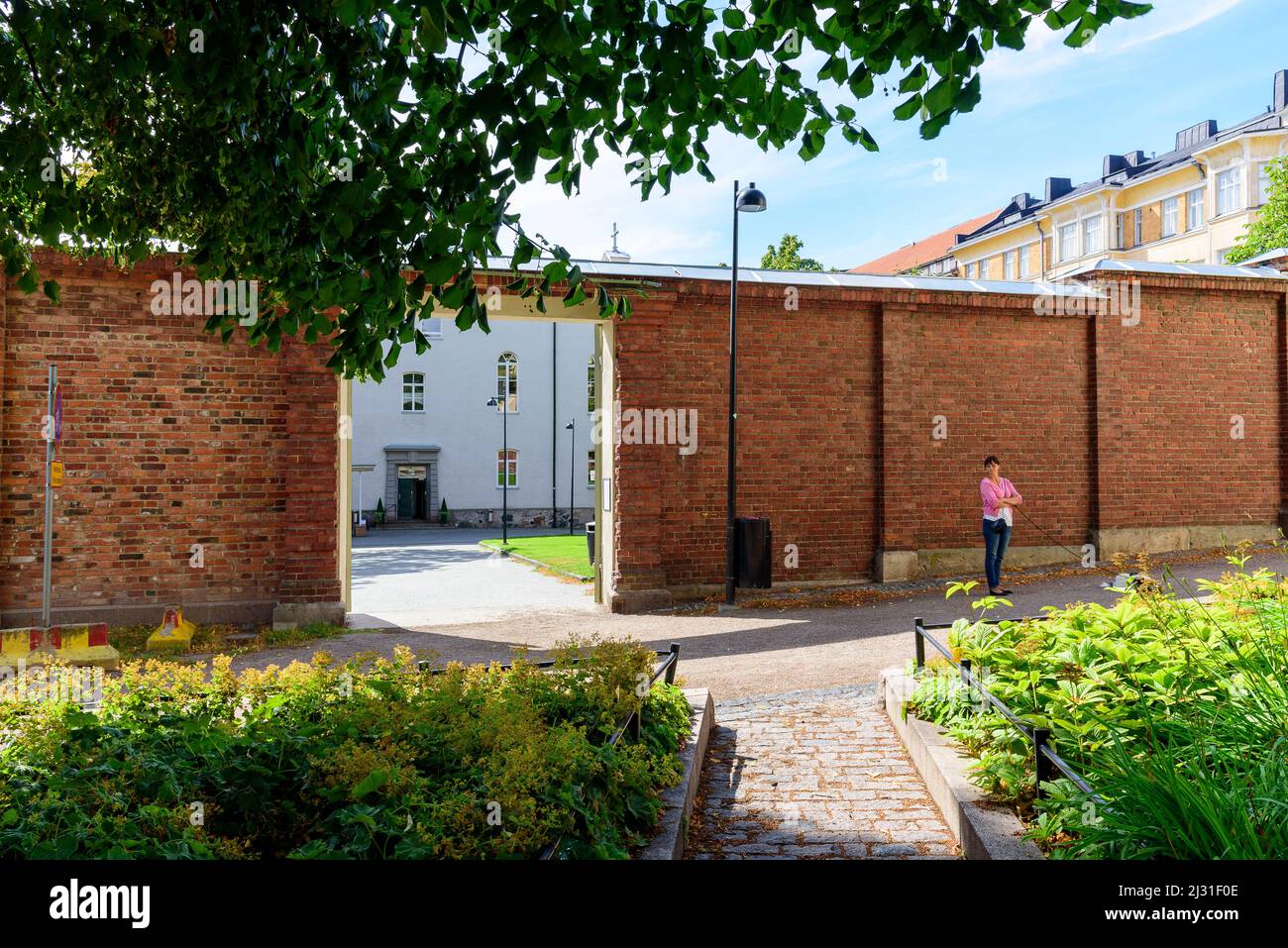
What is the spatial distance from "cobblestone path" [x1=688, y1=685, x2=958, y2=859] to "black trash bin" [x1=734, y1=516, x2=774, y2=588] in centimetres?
530

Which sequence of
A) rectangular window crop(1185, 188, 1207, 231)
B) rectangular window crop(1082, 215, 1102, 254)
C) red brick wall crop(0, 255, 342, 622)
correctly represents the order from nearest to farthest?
1. red brick wall crop(0, 255, 342, 622)
2. rectangular window crop(1185, 188, 1207, 231)
3. rectangular window crop(1082, 215, 1102, 254)

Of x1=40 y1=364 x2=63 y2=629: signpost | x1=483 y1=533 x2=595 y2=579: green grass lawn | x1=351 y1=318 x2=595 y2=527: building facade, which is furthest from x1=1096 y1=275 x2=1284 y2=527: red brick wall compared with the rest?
x1=351 y1=318 x2=595 y2=527: building facade

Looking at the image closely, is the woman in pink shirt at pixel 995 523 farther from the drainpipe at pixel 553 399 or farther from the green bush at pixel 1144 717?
the drainpipe at pixel 553 399

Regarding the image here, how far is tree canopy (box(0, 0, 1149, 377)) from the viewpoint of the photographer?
351cm

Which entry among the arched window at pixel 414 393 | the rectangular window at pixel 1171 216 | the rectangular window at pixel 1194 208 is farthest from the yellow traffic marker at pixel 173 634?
the rectangular window at pixel 1171 216

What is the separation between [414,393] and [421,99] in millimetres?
39880

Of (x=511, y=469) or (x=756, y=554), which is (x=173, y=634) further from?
(x=511, y=469)

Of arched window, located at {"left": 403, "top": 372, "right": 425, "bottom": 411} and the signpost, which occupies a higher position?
arched window, located at {"left": 403, "top": 372, "right": 425, "bottom": 411}

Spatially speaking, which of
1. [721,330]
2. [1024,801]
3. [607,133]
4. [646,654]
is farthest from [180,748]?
[721,330]

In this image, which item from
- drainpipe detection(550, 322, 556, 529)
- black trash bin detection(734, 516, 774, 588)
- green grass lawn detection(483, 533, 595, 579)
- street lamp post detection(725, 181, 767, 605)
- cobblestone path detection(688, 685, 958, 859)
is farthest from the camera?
drainpipe detection(550, 322, 556, 529)

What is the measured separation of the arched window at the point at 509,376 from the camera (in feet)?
140

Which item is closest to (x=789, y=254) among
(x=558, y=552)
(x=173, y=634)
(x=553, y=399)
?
(x=553, y=399)

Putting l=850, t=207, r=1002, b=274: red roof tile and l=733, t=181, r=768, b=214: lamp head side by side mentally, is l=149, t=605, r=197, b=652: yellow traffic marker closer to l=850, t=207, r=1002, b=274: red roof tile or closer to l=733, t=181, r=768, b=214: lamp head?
l=733, t=181, r=768, b=214: lamp head

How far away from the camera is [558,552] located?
79.4ft
